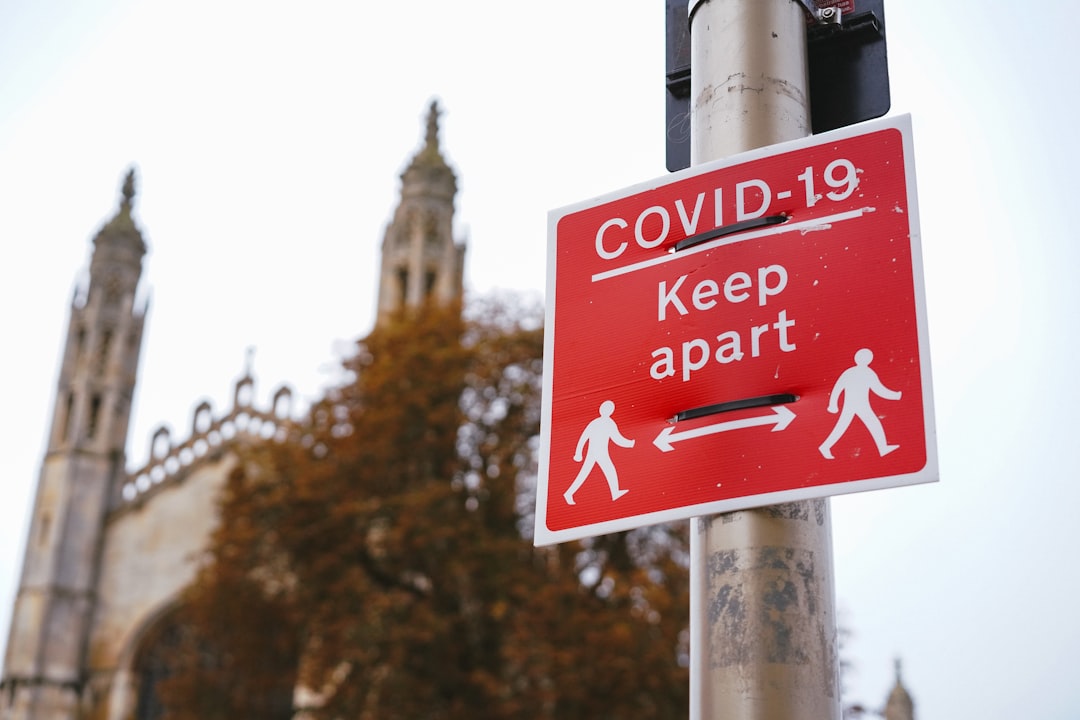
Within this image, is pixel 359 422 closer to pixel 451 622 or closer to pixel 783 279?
pixel 451 622

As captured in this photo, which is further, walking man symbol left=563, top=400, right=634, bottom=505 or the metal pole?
walking man symbol left=563, top=400, right=634, bottom=505

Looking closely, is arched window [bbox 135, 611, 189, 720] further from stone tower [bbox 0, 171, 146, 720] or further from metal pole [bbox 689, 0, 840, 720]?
metal pole [bbox 689, 0, 840, 720]

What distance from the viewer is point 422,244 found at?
107 ft

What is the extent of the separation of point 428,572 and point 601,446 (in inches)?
771

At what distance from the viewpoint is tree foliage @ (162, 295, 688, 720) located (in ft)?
62.9

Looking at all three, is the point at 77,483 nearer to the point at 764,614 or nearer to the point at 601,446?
the point at 601,446

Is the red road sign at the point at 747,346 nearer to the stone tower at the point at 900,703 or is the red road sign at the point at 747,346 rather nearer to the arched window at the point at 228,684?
the stone tower at the point at 900,703

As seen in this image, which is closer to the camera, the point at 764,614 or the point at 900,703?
the point at 764,614

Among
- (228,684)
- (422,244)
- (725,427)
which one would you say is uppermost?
(422,244)

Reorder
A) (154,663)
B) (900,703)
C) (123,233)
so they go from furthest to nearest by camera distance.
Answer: (123,233) → (154,663) → (900,703)

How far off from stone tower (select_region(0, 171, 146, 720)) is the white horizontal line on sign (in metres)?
31.0

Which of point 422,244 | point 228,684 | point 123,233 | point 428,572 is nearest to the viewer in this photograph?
point 428,572

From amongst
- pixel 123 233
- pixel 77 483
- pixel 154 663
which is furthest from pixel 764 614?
pixel 123 233

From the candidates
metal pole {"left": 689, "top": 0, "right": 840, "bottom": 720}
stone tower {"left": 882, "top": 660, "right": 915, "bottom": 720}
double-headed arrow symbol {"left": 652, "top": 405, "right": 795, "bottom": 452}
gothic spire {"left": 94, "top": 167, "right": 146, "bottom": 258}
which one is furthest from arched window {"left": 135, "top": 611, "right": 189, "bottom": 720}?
metal pole {"left": 689, "top": 0, "right": 840, "bottom": 720}
